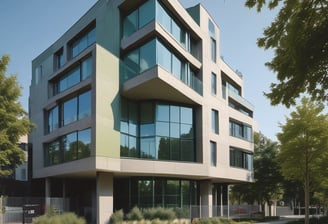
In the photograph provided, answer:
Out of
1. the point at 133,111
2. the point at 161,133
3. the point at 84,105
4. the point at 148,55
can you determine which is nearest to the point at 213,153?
the point at 161,133

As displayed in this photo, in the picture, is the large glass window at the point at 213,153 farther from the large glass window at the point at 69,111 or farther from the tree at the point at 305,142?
the large glass window at the point at 69,111

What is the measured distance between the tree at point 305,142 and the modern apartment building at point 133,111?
6.74 m

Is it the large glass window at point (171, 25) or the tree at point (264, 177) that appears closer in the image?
the large glass window at point (171, 25)

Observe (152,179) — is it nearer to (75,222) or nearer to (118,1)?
(75,222)

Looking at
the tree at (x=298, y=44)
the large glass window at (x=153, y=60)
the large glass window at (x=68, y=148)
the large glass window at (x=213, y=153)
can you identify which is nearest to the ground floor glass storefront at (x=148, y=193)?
the large glass window at (x=213, y=153)

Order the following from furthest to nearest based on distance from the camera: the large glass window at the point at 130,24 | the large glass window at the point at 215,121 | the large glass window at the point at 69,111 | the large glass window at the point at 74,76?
the large glass window at the point at 215,121
the large glass window at the point at 69,111
the large glass window at the point at 130,24
the large glass window at the point at 74,76

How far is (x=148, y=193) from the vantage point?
31.9m

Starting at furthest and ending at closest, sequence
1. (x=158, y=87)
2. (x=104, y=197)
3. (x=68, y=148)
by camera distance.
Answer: (x=68, y=148)
(x=158, y=87)
(x=104, y=197)

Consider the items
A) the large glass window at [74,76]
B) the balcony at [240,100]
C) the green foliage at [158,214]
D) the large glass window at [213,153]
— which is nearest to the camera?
the green foliage at [158,214]

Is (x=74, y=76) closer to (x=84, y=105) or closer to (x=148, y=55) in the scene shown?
(x=84, y=105)

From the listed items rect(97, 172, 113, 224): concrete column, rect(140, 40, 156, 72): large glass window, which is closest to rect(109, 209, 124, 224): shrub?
rect(97, 172, 113, 224): concrete column

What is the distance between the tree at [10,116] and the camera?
91.1 feet

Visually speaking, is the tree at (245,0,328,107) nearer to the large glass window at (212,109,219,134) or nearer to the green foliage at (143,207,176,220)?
the green foliage at (143,207,176,220)

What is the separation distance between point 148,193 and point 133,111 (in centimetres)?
697
